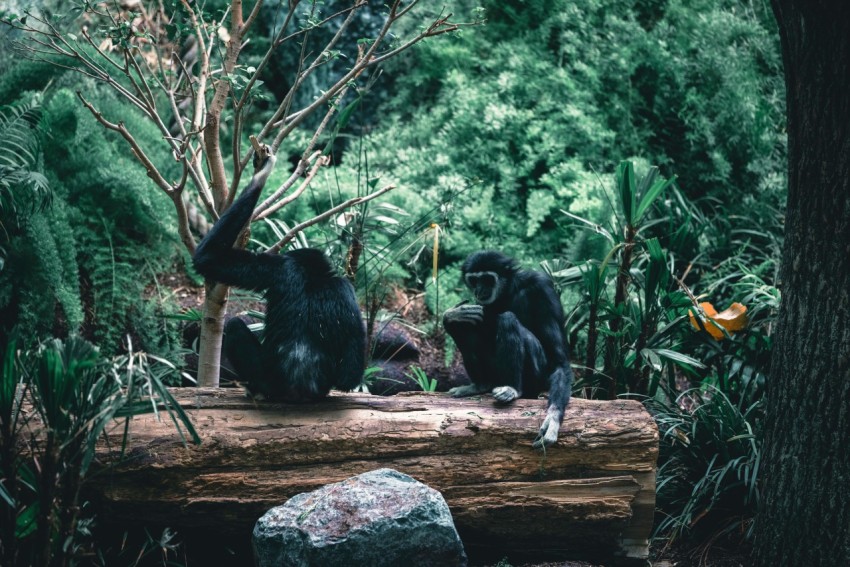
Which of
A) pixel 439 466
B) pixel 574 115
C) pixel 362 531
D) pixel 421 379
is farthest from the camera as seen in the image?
pixel 574 115

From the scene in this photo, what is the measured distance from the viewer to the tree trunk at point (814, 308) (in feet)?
12.3

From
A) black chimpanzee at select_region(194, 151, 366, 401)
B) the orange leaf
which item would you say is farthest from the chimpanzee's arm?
the orange leaf

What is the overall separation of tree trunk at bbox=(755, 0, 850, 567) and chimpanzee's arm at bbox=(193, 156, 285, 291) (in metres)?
3.08

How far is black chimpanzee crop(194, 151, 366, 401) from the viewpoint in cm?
462

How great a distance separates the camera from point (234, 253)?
184 inches

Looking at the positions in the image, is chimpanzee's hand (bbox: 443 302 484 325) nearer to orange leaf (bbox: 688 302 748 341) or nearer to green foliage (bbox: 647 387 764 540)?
green foliage (bbox: 647 387 764 540)

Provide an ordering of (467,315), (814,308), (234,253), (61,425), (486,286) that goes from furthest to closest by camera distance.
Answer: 1. (486,286)
2. (467,315)
3. (234,253)
4. (814,308)
5. (61,425)

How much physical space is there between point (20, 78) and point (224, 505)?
5396 millimetres

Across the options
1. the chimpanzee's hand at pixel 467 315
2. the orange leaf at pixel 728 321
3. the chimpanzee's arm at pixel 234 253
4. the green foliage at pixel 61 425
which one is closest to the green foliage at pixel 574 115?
the orange leaf at pixel 728 321

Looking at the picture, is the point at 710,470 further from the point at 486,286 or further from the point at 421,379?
the point at 421,379

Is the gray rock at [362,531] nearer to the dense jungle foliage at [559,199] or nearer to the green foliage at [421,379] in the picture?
the dense jungle foliage at [559,199]

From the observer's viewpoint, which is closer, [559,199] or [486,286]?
[486,286]

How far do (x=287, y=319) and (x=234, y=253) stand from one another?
1.75ft

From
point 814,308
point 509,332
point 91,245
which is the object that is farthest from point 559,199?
point 91,245
